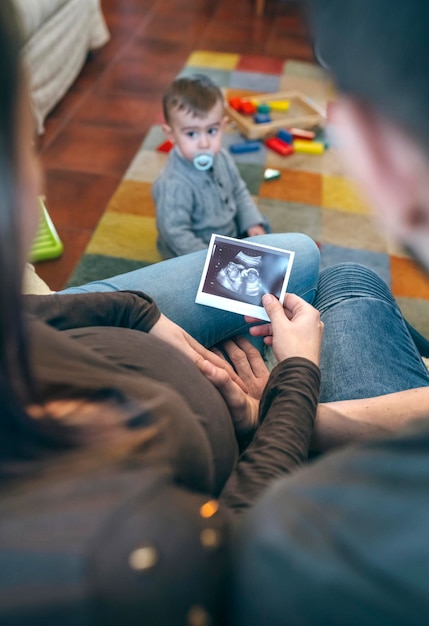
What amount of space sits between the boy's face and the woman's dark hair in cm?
144

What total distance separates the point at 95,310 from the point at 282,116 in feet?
6.98

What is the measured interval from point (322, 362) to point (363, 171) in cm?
82

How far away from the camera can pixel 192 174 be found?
188 centimetres

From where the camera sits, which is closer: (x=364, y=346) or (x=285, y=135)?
(x=364, y=346)

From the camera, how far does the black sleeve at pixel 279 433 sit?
0.76m

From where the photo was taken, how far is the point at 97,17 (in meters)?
3.17

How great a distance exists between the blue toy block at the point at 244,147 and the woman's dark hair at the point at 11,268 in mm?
2231

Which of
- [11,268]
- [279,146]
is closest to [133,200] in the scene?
[279,146]

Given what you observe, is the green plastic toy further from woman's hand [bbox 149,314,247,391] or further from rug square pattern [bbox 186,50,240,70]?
rug square pattern [bbox 186,50,240,70]

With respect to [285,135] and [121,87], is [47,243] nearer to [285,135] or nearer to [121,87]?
[285,135]

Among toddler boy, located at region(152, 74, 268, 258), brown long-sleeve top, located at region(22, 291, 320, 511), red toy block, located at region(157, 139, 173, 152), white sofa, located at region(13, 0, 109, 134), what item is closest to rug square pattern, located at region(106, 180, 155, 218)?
red toy block, located at region(157, 139, 173, 152)

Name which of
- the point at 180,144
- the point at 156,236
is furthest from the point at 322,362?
the point at 156,236

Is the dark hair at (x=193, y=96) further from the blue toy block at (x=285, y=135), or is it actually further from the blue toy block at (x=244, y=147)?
the blue toy block at (x=285, y=135)

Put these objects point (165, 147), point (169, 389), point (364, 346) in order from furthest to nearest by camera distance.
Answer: point (165, 147) < point (364, 346) < point (169, 389)
